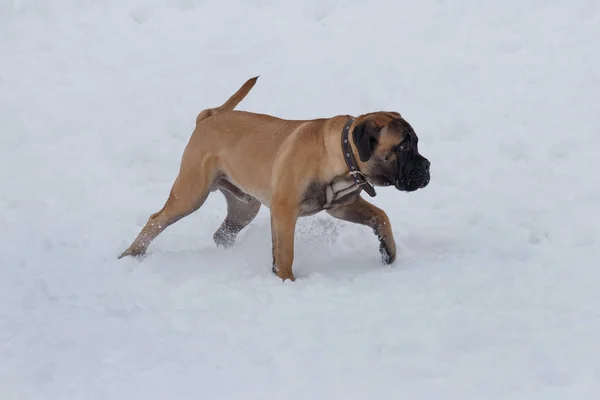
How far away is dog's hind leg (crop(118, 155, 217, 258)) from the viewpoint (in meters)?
6.25

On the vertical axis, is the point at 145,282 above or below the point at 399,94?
below

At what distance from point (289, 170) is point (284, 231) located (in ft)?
1.32

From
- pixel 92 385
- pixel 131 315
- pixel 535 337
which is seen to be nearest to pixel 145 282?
pixel 131 315

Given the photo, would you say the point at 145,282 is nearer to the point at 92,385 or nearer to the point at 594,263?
the point at 92,385

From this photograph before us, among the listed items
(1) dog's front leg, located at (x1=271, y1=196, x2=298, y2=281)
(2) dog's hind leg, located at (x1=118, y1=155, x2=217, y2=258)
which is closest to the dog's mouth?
(1) dog's front leg, located at (x1=271, y1=196, x2=298, y2=281)

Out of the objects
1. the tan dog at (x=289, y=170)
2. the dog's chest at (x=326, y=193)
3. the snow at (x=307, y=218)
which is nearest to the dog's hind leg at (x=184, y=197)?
the tan dog at (x=289, y=170)

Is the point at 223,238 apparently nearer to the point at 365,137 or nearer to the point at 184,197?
the point at 184,197

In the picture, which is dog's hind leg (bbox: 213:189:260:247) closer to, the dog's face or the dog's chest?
the dog's chest

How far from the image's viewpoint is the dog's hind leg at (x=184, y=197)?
6246 millimetres

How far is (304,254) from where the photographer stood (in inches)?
245

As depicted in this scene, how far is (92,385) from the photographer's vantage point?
13.2ft

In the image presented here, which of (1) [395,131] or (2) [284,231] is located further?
(2) [284,231]

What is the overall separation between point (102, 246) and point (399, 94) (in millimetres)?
3761

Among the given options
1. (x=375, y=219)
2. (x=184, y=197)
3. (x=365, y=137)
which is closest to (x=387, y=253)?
(x=375, y=219)
